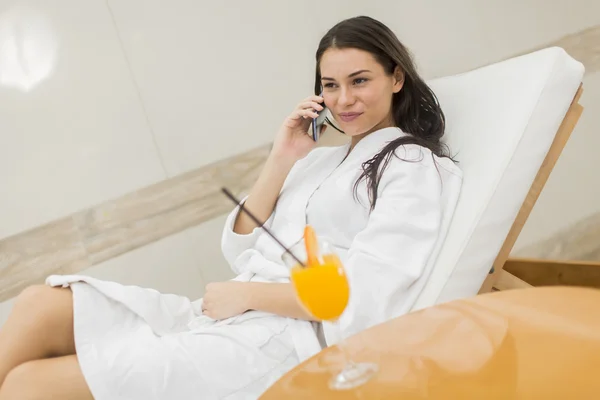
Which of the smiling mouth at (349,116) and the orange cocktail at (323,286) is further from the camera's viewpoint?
the smiling mouth at (349,116)

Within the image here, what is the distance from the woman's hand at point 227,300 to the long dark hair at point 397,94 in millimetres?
406

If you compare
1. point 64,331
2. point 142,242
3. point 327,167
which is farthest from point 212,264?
point 64,331

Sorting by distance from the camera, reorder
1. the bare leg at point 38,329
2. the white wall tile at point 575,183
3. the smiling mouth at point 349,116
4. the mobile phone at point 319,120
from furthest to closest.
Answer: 1. the white wall tile at point 575,183
2. the mobile phone at point 319,120
3. the smiling mouth at point 349,116
4. the bare leg at point 38,329

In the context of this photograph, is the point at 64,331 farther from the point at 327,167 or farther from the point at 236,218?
the point at 327,167

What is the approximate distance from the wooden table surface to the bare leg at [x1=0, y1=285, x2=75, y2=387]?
656 mm

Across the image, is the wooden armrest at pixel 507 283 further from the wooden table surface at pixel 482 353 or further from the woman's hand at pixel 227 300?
the woman's hand at pixel 227 300

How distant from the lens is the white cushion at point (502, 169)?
138 cm

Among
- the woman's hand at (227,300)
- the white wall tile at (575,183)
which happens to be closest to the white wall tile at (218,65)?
the woman's hand at (227,300)

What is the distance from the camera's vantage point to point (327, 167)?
181 centimetres

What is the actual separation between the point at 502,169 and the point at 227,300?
2.47 feet

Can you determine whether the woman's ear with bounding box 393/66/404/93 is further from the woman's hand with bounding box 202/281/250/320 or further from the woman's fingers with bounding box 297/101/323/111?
the woman's hand with bounding box 202/281/250/320

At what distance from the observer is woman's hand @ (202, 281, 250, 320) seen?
1.44m

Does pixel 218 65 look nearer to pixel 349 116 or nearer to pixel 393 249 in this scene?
pixel 349 116

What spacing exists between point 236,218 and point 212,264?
58 cm
